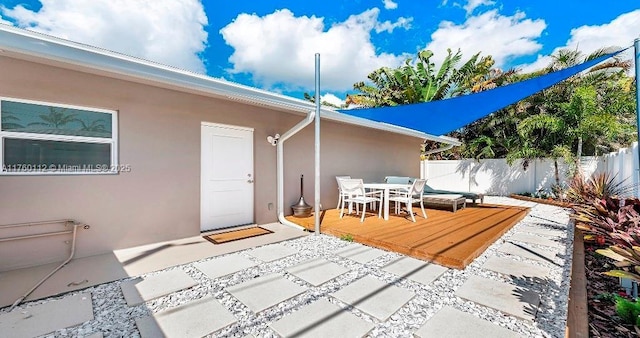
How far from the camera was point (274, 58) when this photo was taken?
11523 mm

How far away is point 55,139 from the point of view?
3.91 metres

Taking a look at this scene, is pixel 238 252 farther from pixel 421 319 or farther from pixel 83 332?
pixel 421 319

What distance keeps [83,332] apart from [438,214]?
7.37 m

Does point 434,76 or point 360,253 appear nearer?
point 360,253

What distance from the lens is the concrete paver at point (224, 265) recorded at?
3.54 meters

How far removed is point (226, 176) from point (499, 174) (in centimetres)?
1351

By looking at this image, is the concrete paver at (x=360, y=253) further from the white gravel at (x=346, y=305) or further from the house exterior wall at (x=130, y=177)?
the house exterior wall at (x=130, y=177)

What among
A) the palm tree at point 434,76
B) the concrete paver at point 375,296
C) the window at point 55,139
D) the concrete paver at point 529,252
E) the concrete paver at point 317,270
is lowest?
the concrete paver at point 375,296

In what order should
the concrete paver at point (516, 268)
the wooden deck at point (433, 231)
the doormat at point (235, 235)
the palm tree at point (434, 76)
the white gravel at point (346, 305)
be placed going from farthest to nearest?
1. the palm tree at point (434, 76)
2. the doormat at point (235, 235)
3. the wooden deck at point (433, 231)
4. the concrete paver at point (516, 268)
5. the white gravel at point (346, 305)

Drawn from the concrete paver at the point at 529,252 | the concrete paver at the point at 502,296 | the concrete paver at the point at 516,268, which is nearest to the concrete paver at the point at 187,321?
the concrete paver at the point at 502,296

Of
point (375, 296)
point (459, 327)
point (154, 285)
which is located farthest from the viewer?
point (154, 285)

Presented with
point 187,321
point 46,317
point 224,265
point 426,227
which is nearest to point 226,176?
point 224,265

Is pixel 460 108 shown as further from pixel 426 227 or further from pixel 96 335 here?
pixel 96 335

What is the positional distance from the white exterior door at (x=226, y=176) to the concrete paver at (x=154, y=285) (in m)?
2.14
